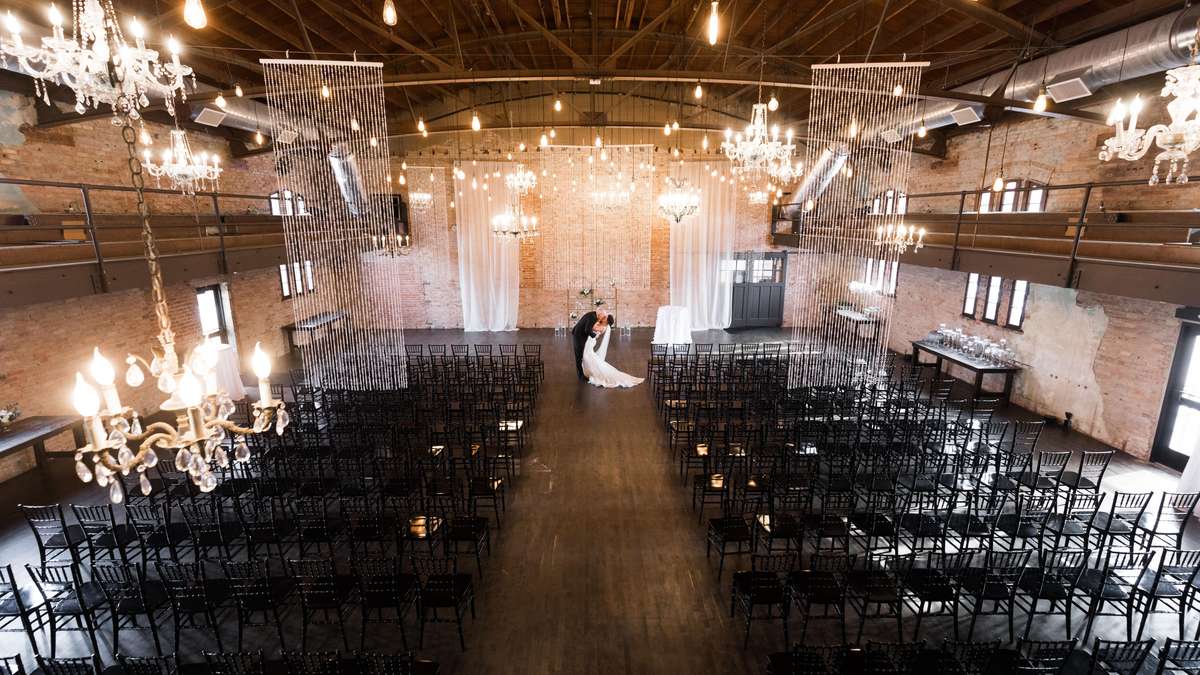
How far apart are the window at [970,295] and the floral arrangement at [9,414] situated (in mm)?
18066

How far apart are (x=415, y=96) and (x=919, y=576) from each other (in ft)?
56.2

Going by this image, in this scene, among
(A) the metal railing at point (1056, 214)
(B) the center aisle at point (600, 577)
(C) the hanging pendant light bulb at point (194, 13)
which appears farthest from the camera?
(A) the metal railing at point (1056, 214)

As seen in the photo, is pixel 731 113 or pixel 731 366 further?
pixel 731 113

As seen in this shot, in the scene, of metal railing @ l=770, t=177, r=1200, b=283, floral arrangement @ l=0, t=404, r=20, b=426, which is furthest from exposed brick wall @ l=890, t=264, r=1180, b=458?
floral arrangement @ l=0, t=404, r=20, b=426

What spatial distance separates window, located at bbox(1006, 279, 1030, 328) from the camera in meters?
11.5

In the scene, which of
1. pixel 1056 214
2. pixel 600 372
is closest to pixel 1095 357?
Answer: pixel 1056 214

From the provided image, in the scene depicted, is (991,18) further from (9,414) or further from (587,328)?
(9,414)

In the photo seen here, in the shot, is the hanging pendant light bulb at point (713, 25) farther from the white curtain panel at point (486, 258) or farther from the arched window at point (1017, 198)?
the white curtain panel at point (486, 258)

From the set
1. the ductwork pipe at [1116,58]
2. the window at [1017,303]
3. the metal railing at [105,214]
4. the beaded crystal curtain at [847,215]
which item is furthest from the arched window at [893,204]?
the metal railing at [105,214]

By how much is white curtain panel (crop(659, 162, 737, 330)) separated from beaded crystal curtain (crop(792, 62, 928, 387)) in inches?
168

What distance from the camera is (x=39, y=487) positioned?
322 inches

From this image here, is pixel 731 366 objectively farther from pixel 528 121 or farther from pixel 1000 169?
pixel 528 121

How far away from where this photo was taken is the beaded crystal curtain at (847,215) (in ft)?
31.9

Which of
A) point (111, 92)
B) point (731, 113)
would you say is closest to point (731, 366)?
point (111, 92)
